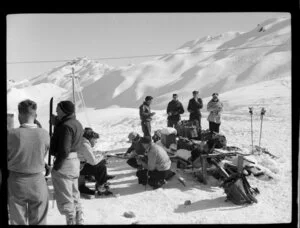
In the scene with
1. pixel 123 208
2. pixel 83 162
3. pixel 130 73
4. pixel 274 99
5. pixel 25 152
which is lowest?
pixel 123 208

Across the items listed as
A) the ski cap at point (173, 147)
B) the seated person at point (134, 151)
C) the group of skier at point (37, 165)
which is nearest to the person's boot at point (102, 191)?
the seated person at point (134, 151)

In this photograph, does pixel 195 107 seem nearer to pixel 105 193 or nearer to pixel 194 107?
pixel 194 107

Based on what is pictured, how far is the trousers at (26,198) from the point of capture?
3521 mm

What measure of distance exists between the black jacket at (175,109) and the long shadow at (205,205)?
3883 mm

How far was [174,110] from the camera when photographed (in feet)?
29.8

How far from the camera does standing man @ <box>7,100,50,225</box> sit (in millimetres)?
3453

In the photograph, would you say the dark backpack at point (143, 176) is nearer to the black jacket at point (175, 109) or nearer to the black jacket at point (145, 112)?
the black jacket at point (145, 112)

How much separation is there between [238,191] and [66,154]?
2.82 metres

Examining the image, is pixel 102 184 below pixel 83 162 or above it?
below

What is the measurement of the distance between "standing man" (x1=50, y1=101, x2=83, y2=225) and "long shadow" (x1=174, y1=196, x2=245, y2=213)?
1.81 m
